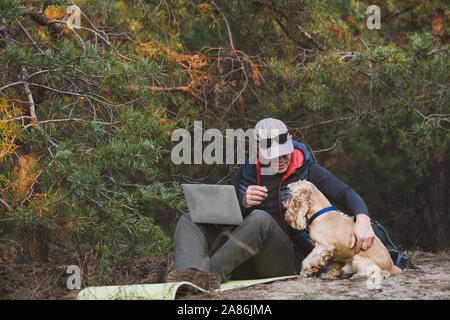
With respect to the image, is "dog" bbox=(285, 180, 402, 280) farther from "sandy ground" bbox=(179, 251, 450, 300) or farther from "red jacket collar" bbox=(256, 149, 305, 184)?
"red jacket collar" bbox=(256, 149, 305, 184)

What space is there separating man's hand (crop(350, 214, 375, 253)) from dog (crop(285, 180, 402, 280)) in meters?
0.05

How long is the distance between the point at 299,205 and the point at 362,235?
522 millimetres

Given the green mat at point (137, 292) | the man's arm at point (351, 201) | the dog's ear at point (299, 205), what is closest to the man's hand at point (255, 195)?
the dog's ear at point (299, 205)

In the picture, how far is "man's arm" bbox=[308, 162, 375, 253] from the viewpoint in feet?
12.6

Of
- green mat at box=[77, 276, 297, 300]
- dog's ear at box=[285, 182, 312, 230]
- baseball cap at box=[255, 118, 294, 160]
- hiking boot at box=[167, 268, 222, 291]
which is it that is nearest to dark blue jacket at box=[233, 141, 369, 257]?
baseball cap at box=[255, 118, 294, 160]

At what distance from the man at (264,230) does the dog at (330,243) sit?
93 mm

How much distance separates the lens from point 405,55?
599 cm

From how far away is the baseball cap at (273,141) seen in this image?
4.30 meters

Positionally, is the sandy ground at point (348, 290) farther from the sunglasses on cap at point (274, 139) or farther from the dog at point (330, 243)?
the sunglasses on cap at point (274, 139)

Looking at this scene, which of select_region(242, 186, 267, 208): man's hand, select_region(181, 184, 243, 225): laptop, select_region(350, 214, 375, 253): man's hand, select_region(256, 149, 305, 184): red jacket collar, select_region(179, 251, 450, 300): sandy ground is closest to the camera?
select_region(179, 251, 450, 300): sandy ground

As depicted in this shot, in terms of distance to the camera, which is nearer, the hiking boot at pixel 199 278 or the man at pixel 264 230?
the hiking boot at pixel 199 278

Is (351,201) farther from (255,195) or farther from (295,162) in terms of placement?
(255,195)

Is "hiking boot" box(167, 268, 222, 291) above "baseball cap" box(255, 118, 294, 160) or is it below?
below
